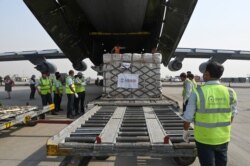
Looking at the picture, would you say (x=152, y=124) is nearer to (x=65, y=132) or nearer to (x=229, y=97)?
(x=65, y=132)

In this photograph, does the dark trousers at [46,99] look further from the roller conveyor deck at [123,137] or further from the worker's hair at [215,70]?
the worker's hair at [215,70]

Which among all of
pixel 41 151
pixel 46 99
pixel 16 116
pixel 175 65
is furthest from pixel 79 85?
pixel 175 65

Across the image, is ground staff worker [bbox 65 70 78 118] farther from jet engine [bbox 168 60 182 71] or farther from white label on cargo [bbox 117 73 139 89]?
jet engine [bbox 168 60 182 71]

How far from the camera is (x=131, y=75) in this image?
860 cm

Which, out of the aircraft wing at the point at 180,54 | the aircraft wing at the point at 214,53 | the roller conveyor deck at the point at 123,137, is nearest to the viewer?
Answer: the roller conveyor deck at the point at 123,137

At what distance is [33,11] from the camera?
9.56 meters

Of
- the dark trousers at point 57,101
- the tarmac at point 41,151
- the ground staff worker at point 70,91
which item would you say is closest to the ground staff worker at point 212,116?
the tarmac at point 41,151

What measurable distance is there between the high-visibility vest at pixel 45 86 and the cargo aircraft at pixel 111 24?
149 centimetres

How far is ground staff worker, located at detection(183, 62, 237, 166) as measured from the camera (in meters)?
3.36

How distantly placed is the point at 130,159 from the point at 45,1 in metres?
6.24

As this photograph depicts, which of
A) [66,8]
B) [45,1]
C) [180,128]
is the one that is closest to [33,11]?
[45,1]

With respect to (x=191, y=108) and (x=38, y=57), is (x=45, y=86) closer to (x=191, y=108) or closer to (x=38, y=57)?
(x=191, y=108)

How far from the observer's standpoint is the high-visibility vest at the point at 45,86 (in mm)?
12336

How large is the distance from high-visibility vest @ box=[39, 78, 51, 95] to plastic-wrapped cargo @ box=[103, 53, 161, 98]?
4490mm
